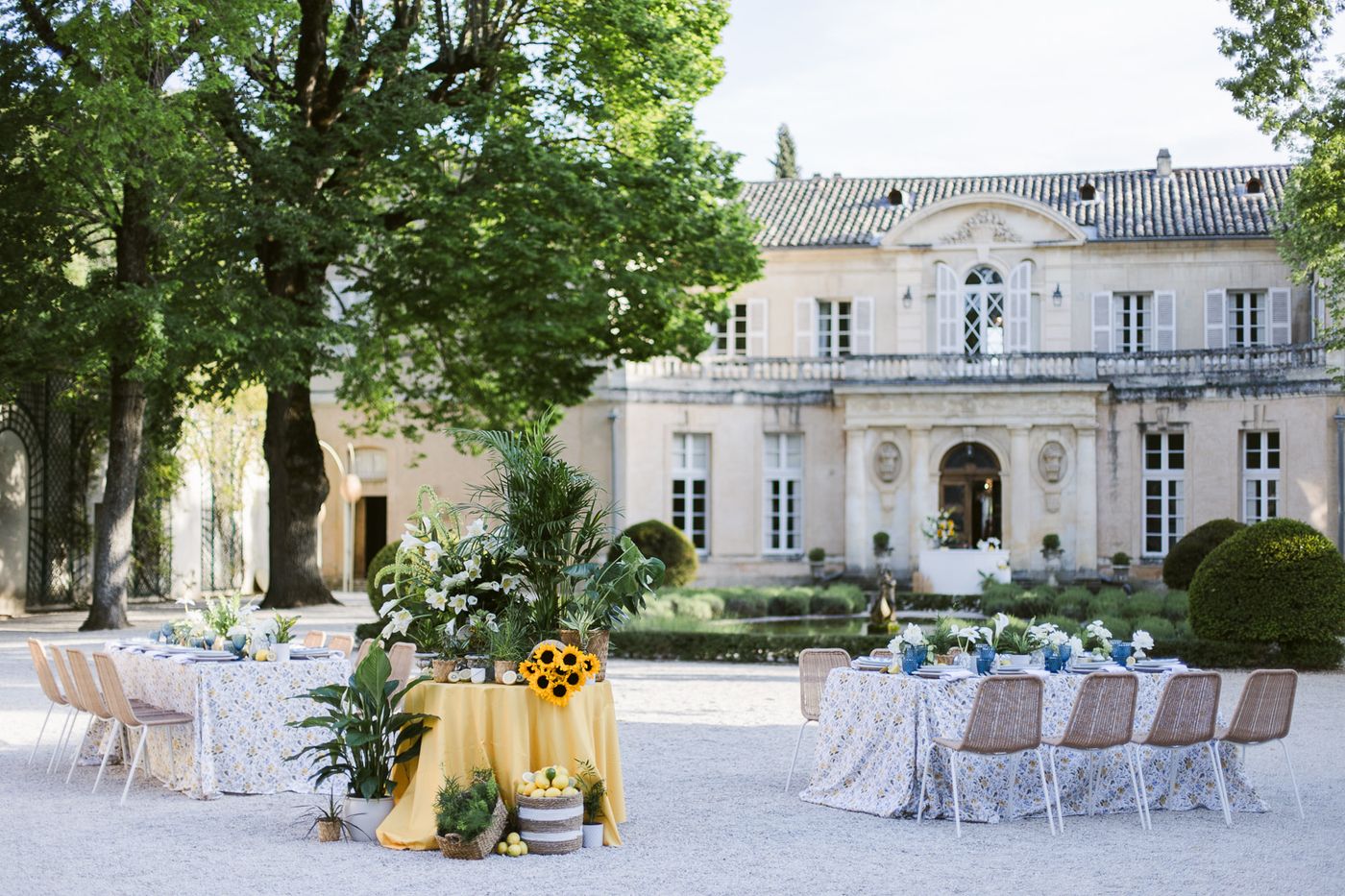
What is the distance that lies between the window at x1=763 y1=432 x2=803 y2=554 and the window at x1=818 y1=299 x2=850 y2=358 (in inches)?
103

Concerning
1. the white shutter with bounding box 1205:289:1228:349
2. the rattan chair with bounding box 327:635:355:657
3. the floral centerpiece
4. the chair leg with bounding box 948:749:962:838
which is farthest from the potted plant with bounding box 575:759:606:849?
the white shutter with bounding box 1205:289:1228:349

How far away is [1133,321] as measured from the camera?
102 feet

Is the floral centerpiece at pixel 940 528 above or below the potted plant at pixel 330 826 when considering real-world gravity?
above

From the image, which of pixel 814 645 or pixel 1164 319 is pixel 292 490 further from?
pixel 1164 319

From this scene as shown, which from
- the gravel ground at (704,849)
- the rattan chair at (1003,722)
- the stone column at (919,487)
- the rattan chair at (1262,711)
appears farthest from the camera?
the stone column at (919,487)

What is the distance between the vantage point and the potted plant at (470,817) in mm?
7180

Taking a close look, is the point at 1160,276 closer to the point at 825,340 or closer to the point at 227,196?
the point at 825,340

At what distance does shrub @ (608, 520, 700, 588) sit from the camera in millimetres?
25234

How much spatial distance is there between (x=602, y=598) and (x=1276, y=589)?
10346 millimetres

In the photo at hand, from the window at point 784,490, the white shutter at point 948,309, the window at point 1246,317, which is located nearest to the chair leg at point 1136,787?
the window at point 784,490

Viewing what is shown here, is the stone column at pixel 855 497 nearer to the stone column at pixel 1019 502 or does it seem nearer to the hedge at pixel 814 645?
the stone column at pixel 1019 502

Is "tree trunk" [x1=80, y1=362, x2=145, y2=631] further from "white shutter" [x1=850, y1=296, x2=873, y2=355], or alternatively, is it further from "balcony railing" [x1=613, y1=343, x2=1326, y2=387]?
"white shutter" [x1=850, y1=296, x2=873, y2=355]

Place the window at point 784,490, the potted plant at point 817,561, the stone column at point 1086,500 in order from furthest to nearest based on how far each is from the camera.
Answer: the window at point 784,490 → the potted plant at point 817,561 → the stone column at point 1086,500

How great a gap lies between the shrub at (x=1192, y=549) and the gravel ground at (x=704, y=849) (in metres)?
14.0
